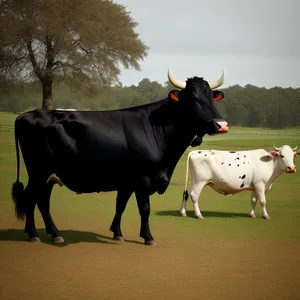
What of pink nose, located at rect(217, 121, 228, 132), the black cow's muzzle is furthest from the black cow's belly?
pink nose, located at rect(217, 121, 228, 132)

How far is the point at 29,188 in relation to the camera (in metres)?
7.09

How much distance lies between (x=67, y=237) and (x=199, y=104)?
2441 millimetres

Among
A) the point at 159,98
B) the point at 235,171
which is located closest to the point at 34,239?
the point at 235,171

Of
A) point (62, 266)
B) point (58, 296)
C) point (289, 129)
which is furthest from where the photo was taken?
point (289, 129)

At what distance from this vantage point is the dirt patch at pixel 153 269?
5090 mm

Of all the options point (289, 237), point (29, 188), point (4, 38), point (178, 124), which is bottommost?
point (289, 237)

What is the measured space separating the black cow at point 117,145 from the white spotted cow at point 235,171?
6.37 feet

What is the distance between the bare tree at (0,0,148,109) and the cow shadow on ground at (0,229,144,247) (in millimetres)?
14528

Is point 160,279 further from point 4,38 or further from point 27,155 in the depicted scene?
point 4,38

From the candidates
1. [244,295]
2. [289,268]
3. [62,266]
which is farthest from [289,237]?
[62,266]

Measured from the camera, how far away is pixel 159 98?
73.4ft

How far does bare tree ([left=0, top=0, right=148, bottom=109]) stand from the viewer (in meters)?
22.0

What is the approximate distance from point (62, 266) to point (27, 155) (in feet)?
5.95

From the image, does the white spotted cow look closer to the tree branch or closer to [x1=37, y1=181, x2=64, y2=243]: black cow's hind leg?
[x1=37, y1=181, x2=64, y2=243]: black cow's hind leg
